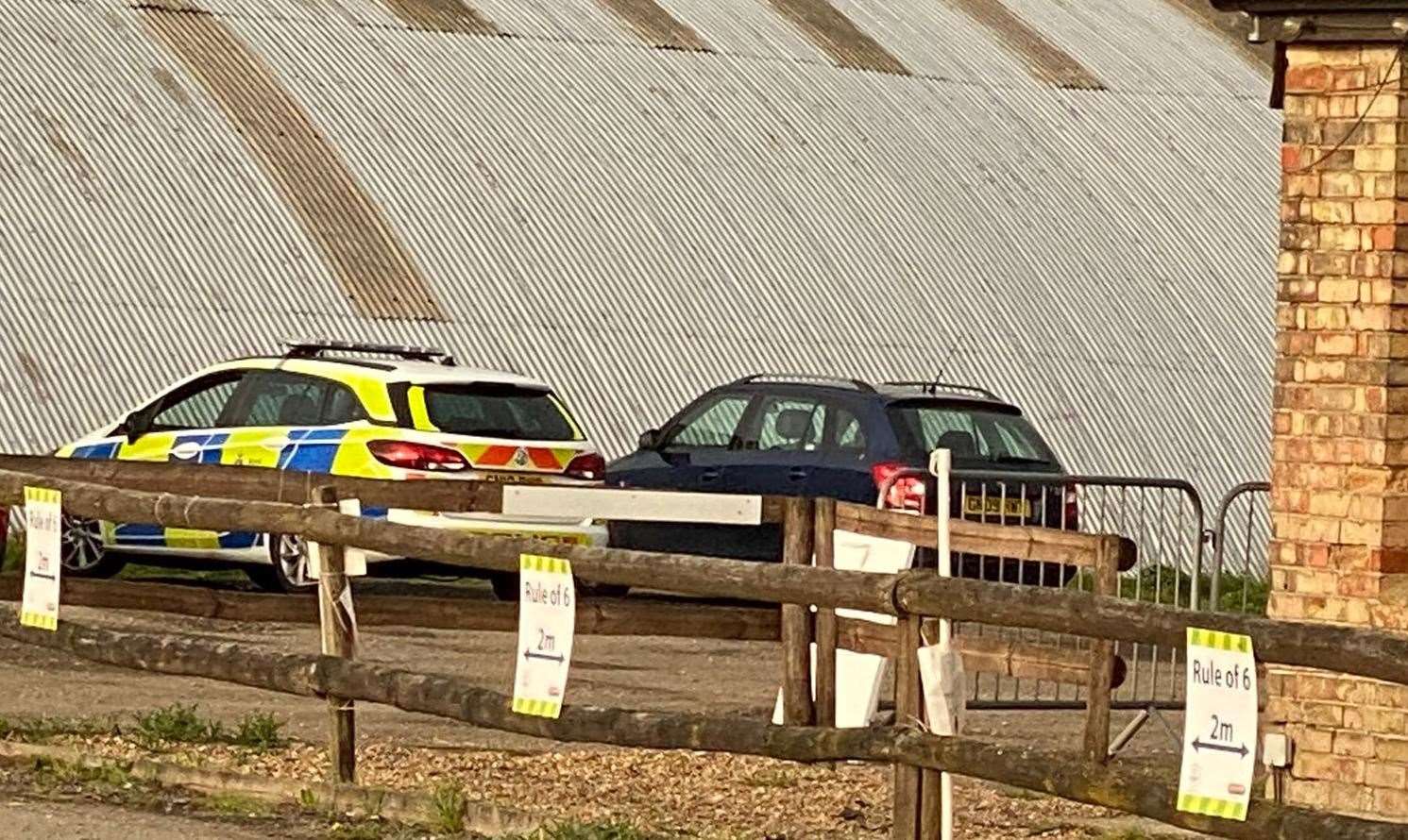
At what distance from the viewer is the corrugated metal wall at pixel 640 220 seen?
28.1 m

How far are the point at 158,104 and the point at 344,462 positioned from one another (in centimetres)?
856

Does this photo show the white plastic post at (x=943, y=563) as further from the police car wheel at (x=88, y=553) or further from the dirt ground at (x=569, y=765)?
the police car wheel at (x=88, y=553)

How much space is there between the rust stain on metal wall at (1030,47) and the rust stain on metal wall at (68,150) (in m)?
12.5

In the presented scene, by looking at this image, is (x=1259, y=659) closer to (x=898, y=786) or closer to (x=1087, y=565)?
(x=898, y=786)

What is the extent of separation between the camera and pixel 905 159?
34031 mm

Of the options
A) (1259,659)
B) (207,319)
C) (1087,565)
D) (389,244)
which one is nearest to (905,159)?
(389,244)

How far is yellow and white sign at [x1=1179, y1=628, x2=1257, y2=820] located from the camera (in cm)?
930

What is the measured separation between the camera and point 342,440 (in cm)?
2228

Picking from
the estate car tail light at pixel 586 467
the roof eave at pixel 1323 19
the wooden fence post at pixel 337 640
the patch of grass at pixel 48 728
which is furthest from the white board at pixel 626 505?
the estate car tail light at pixel 586 467

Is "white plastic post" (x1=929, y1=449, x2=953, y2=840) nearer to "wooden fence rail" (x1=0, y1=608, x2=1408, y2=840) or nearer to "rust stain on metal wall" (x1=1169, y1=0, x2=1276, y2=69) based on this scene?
"wooden fence rail" (x1=0, y1=608, x2=1408, y2=840)

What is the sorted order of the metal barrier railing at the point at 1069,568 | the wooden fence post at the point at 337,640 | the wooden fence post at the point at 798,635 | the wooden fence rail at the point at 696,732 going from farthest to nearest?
the metal barrier railing at the point at 1069,568
the wooden fence post at the point at 798,635
the wooden fence post at the point at 337,640
the wooden fence rail at the point at 696,732

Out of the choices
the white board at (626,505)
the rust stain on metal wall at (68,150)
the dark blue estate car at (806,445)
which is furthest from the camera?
the rust stain on metal wall at (68,150)

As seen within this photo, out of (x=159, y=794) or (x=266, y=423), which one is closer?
(x=159, y=794)

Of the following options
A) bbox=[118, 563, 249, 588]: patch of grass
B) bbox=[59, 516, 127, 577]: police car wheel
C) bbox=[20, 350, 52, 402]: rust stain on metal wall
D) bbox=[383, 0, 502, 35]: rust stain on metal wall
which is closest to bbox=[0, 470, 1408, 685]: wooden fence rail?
bbox=[59, 516, 127, 577]: police car wheel
